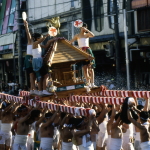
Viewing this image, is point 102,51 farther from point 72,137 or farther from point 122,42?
point 72,137

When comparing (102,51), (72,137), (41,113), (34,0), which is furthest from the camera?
(34,0)

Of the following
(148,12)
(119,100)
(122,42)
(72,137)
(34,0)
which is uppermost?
(34,0)

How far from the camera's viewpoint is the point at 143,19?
67.5 feet

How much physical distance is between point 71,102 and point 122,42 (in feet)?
33.9

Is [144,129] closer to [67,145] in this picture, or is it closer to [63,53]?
[67,145]

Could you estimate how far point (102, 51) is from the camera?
78.0ft

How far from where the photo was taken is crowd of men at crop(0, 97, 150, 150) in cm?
840

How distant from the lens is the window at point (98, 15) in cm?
2483

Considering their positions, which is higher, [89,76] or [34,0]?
[34,0]

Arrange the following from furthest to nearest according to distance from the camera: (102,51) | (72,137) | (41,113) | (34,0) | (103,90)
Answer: (34,0) → (102,51) → (103,90) → (41,113) → (72,137)

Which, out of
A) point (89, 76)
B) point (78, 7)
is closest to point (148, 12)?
point (78, 7)

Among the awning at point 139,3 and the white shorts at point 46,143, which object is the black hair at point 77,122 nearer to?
the white shorts at point 46,143

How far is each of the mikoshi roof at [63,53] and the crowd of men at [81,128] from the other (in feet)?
4.23

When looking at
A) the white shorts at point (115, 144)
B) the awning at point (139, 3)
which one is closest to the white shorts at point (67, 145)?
the white shorts at point (115, 144)
